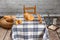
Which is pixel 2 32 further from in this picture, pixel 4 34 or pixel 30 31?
pixel 30 31

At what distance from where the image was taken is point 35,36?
80.6 inches

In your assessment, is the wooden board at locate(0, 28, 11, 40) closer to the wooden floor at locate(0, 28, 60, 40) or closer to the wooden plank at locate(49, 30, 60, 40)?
the wooden floor at locate(0, 28, 60, 40)

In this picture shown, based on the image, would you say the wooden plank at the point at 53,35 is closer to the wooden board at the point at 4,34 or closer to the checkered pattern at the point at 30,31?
the checkered pattern at the point at 30,31

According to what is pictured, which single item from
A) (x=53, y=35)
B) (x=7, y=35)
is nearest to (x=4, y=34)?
(x=7, y=35)

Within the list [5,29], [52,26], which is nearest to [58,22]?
[52,26]

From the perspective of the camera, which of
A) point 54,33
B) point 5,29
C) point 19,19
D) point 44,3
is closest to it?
point 19,19

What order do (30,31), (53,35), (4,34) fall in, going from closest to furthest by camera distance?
(30,31)
(53,35)
(4,34)

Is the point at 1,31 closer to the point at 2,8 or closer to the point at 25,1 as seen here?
the point at 2,8

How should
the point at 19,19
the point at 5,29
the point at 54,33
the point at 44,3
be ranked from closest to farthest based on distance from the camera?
the point at 19,19
the point at 54,33
the point at 5,29
the point at 44,3

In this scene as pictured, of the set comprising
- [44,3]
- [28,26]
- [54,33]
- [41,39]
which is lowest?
[54,33]

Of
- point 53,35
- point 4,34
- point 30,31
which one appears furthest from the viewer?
point 4,34

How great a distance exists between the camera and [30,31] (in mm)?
2035

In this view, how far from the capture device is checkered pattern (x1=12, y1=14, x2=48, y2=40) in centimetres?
204

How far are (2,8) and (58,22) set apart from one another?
155cm
